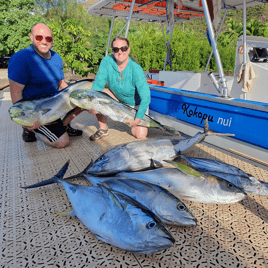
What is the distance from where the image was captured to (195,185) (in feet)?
5.81

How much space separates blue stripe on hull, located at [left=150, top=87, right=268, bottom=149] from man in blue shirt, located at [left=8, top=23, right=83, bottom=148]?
1.86 meters

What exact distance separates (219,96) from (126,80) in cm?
132

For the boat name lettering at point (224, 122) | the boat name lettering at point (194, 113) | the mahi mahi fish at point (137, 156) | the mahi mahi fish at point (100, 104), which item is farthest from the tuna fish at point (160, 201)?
the boat name lettering at point (194, 113)

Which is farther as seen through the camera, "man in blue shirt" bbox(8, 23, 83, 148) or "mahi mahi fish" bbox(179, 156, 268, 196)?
"man in blue shirt" bbox(8, 23, 83, 148)

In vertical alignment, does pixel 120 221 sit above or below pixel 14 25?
below

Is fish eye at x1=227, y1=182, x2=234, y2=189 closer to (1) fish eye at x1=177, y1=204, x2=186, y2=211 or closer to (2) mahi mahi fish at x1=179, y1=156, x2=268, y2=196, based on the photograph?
(2) mahi mahi fish at x1=179, y1=156, x2=268, y2=196

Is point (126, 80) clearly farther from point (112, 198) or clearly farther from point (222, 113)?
point (112, 198)

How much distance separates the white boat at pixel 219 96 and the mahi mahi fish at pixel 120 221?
5.93 ft

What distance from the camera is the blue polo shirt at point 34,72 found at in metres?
2.61

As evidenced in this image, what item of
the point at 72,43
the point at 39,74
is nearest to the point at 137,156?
the point at 39,74

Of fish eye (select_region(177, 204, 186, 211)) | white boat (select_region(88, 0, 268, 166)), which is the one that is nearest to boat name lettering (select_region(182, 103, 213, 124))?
white boat (select_region(88, 0, 268, 166))

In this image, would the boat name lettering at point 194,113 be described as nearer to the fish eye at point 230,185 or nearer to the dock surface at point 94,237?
the dock surface at point 94,237

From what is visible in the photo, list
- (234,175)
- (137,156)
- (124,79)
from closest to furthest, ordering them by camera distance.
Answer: (234,175) < (137,156) < (124,79)

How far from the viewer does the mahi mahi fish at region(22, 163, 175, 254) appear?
119cm
